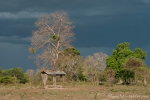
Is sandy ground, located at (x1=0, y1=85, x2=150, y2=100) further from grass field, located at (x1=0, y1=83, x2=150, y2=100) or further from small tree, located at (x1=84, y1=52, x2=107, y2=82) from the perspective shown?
small tree, located at (x1=84, y1=52, x2=107, y2=82)

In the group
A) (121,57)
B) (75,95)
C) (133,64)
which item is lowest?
(75,95)

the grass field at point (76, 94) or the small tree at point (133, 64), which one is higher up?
the small tree at point (133, 64)

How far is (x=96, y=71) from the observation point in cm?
5947

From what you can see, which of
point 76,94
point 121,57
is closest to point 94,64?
point 121,57

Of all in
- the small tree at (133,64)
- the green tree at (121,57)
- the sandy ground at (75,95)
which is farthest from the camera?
the green tree at (121,57)

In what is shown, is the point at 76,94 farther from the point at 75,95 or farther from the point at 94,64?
the point at 94,64

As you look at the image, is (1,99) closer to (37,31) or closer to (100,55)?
(37,31)

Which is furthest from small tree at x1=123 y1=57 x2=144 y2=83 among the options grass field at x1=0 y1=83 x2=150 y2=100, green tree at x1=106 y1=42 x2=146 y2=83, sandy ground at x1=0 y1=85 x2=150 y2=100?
sandy ground at x1=0 y1=85 x2=150 y2=100

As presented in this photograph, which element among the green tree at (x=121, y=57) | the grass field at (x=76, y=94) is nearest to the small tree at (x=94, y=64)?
the green tree at (x=121, y=57)

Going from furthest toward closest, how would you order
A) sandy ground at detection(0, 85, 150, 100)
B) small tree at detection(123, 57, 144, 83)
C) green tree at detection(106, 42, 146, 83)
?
green tree at detection(106, 42, 146, 83)
small tree at detection(123, 57, 144, 83)
sandy ground at detection(0, 85, 150, 100)

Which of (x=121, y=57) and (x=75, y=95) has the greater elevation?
(x=121, y=57)

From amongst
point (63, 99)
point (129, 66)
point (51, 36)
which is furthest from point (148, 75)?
point (63, 99)

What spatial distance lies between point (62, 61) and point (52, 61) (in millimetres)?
6988

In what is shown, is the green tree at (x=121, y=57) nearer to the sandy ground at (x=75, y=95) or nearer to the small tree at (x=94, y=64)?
the small tree at (x=94, y=64)
